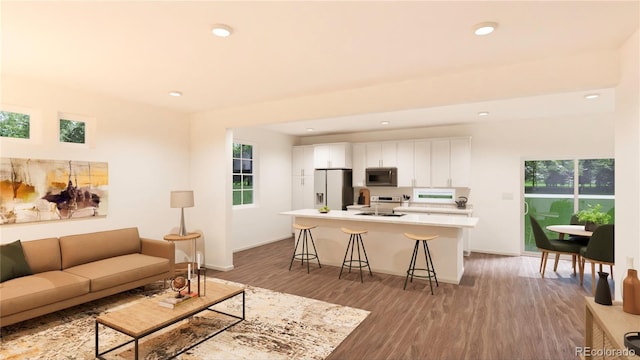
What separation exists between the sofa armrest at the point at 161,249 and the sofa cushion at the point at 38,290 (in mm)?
1009

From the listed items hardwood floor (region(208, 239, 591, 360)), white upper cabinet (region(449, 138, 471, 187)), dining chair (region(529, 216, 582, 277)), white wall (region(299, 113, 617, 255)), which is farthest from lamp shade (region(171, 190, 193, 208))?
dining chair (region(529, 216, 582, 277))

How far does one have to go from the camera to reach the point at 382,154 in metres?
7.38

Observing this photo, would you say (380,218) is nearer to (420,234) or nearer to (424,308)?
(420,234)

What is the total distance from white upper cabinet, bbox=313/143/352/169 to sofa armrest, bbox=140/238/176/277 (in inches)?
165

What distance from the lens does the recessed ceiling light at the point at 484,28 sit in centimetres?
235

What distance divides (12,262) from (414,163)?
21.3 feet

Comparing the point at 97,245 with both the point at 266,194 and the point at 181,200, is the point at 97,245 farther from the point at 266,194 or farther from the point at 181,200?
the point at 266,194

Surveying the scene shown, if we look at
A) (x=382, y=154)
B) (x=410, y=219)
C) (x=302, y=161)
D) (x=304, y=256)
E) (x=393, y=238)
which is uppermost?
(x=382, y=154)

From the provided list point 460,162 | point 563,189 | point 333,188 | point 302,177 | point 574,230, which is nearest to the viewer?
point 574,230

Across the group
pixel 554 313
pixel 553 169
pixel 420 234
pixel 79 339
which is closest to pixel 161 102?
pixel 79 339

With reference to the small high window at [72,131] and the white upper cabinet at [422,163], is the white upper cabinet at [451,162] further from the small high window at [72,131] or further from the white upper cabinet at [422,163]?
the small high window at [72,131]

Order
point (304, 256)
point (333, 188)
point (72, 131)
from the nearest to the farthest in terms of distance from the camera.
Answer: point (72, 131) < point (304, 256) < point (333, 188)

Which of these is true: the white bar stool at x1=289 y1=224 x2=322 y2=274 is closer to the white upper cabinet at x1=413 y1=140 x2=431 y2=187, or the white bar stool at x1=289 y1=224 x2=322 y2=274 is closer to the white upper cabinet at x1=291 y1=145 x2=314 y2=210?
the white upper cabinet at x1=291 y1=145 x2=314 y2=210

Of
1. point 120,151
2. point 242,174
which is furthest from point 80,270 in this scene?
point 242,174
